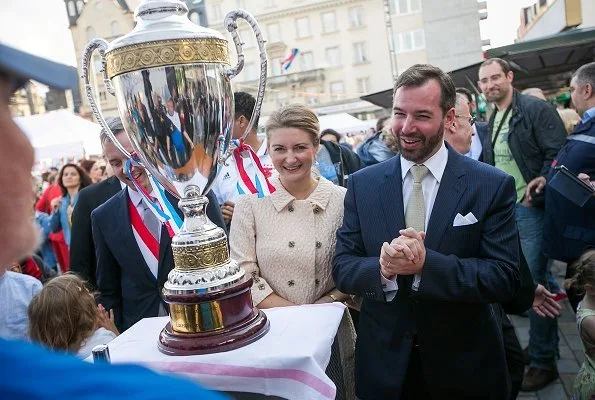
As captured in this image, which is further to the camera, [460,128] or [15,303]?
[460,128]

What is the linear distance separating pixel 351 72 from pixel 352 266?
46.5 metres

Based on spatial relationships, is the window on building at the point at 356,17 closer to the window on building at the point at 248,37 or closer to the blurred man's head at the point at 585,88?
the window on building at the point at 248,37

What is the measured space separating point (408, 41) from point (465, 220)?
44.7 m

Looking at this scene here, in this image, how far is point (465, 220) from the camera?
6.30ft

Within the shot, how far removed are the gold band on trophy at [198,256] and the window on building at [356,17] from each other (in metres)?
47.8

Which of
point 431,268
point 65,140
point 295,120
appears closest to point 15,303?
point 295,120

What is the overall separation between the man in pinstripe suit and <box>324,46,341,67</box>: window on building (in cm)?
4641

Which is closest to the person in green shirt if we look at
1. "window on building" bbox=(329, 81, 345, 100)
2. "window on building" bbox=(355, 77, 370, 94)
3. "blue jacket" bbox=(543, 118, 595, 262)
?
"blue jacket" bbox=(543, 118, 595, 262)

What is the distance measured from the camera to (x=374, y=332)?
80.6 inches

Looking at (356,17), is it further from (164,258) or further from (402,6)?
(164,258)

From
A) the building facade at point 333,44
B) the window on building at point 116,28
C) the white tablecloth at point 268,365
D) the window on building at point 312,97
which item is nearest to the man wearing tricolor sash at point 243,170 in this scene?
the white tablecloth at point 268,365

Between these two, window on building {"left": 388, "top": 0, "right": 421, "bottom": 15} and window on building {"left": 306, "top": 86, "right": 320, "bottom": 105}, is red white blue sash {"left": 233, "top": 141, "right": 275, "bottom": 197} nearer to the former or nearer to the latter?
window on building {"left": 388, "top": 0, "right": 421, "bottom": 15}

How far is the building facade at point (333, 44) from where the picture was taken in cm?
4412

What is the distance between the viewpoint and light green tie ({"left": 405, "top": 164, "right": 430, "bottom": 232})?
6.69ft
